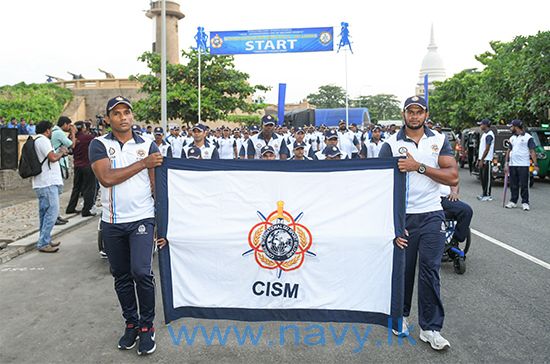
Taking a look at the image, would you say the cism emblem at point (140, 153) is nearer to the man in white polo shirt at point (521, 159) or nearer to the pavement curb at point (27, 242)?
the pavement curb at point (27, 242)

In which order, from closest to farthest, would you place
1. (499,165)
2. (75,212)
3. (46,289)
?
(46,289), (75,212), (499,165)

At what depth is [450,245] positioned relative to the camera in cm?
593

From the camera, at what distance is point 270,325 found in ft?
14.3

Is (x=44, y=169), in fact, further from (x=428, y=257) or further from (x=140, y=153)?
(x=428, y=257)

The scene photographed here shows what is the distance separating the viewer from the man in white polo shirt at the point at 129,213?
150 inches

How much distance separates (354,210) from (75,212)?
8.37 meters

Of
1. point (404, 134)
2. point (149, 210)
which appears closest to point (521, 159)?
point (404, 134)

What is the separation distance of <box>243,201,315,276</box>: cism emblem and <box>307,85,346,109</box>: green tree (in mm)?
93888

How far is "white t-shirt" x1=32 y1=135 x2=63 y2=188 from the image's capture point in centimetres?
703

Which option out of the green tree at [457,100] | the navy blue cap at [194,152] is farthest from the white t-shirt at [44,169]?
the green tree at [457,100]

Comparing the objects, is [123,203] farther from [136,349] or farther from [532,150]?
[532,150]

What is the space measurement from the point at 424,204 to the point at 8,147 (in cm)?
1227

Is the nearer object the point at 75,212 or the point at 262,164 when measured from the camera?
the point at 262,164

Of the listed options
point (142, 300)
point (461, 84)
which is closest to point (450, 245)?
point (142, 300)
